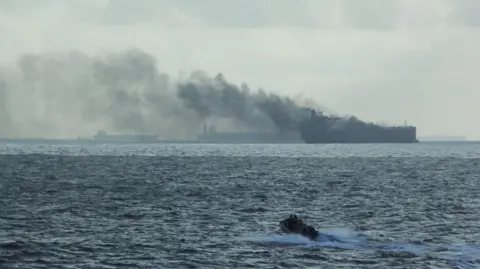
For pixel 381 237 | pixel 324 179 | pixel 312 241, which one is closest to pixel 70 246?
pixel 312 241

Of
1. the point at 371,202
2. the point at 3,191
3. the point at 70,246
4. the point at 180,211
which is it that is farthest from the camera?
the point at 3,191

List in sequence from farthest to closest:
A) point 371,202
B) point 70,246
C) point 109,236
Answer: point 371,202 → point 109,236 → point 70,246

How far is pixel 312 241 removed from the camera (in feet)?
138

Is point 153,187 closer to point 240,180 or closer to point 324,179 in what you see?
point 240,180

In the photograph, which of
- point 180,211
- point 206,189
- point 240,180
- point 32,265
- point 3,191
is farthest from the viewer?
point 240,180

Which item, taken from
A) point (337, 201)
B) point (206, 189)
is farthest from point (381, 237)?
point (206, 189)

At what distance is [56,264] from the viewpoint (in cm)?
3331

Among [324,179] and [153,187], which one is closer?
[153,187]

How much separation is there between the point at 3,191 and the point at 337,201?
26553 mm

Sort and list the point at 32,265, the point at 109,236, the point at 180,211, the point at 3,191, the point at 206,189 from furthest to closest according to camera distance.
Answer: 1. the point at 206,189
2. the point at 3,191
3. the point at 180,211
4. the point at 109,236
5. the point at 32,265

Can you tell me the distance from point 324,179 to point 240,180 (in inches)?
408

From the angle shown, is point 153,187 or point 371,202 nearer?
point 371,202

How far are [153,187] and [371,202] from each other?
22.9m

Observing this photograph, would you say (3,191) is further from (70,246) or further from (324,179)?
(324,179)
